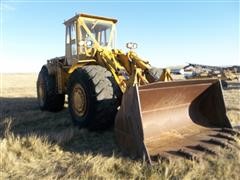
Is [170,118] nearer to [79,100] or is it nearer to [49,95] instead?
[79,100]

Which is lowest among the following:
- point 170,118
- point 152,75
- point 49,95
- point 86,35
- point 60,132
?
point 60,132

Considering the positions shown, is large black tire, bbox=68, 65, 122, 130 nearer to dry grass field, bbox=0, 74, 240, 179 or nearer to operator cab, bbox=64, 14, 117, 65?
dry grass field, bbox=0, 74, 240, 179

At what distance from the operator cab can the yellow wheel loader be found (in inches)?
0.9

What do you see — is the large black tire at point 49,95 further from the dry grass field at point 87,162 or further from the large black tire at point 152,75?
the large black tire at point 152,75

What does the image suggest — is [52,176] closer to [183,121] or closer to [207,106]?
[183,121]

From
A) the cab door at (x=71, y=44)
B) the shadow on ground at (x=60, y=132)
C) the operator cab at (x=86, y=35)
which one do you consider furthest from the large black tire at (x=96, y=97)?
the cab door at (x=71, y=44)

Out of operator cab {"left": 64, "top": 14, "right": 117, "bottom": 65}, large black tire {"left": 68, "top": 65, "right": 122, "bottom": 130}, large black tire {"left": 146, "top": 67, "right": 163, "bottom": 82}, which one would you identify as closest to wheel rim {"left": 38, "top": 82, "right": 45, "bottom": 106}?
operator cab {"left": 64, "top": 14, "right": 117, "bottom": 65}

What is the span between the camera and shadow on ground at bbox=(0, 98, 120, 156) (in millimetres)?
5059

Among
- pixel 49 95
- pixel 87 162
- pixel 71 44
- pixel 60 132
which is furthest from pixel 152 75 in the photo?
pixel 49 95

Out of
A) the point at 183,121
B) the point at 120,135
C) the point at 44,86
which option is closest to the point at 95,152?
the point at 120,135

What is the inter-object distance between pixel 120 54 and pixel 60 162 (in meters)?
3.03

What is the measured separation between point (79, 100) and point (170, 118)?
1.81 metres

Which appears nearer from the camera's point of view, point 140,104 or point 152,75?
point 140,104

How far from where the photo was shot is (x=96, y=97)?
546 centimetres
